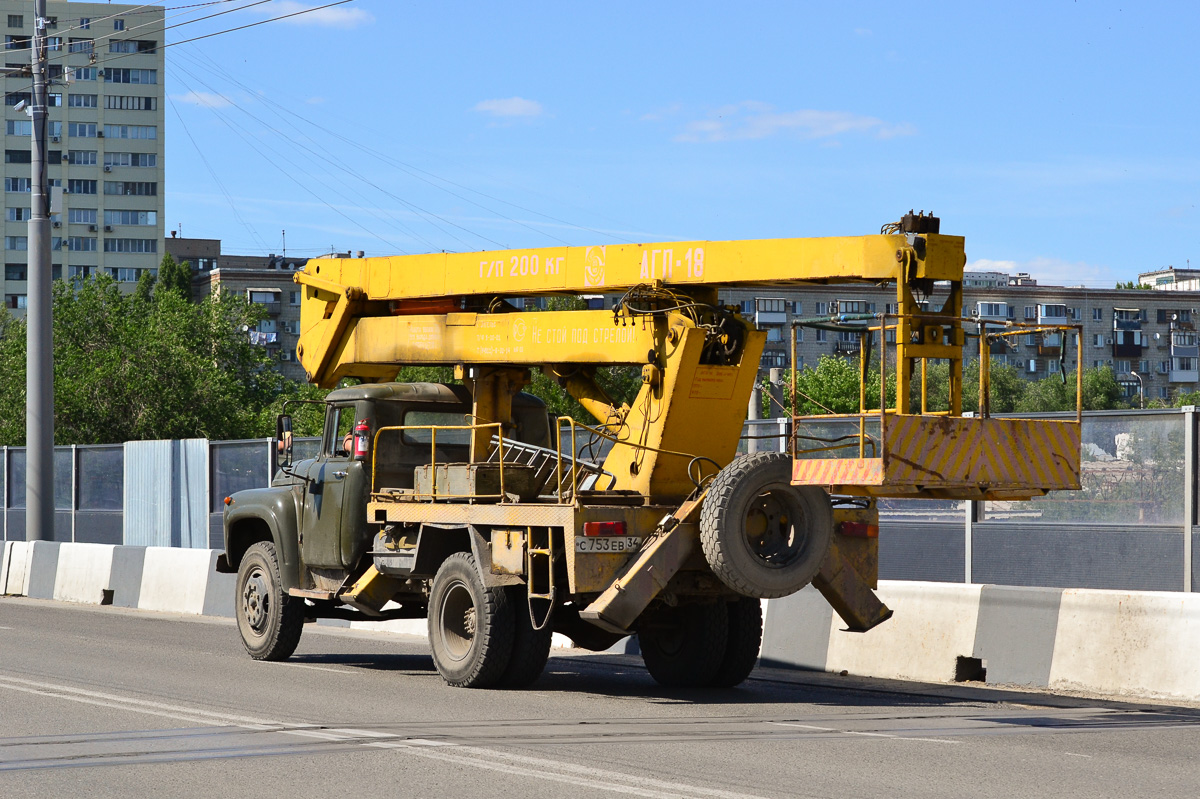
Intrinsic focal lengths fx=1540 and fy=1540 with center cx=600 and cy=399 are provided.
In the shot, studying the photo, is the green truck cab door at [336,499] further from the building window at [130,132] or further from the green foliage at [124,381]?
the building window at [130,132]

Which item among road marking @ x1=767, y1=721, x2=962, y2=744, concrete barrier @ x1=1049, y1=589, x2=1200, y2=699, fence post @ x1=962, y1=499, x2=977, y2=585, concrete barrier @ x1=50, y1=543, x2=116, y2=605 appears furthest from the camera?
concrete barrier @ x1=50, y1=543, x2=116, y2=605

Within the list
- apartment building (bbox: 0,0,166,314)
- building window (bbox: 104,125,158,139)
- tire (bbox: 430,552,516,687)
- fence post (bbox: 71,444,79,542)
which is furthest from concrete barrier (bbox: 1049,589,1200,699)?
building window (bbox: 104,125,158,139)

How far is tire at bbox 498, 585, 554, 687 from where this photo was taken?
1166 centimetres

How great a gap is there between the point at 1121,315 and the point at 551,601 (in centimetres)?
12919

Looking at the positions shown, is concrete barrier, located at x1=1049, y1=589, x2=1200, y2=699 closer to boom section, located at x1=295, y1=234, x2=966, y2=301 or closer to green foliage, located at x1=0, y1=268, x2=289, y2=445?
boom section, located at x1=295, y1=234, x2=966, y2=301

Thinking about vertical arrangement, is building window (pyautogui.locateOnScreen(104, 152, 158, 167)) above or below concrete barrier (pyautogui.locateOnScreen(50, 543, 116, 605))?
above

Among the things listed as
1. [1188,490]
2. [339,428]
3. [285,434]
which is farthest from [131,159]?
[1188,490]

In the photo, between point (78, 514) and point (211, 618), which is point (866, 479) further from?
point (78, 514)

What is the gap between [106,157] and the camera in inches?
5433

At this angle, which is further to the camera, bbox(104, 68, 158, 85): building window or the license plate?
bbox(104, 68, 158, 85): building window

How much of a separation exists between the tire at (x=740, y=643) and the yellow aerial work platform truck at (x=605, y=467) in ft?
0.06

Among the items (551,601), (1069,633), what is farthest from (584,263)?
(1069,633)

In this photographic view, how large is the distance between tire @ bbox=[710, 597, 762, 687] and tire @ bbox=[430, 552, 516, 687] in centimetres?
179

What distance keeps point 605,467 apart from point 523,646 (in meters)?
1.52
